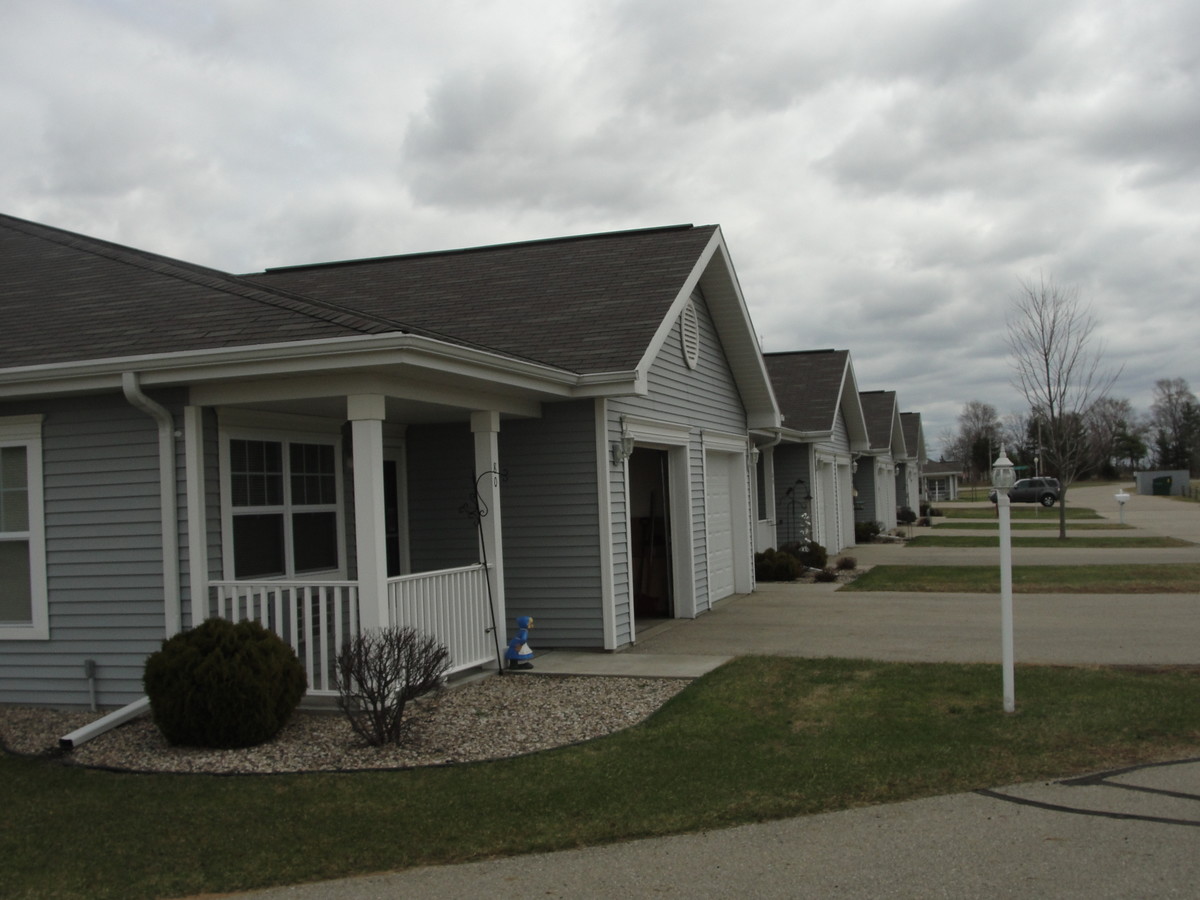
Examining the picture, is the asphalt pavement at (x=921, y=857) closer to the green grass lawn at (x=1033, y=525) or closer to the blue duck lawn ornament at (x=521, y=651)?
the blue duck lawn ornament at (x=521, y=651)

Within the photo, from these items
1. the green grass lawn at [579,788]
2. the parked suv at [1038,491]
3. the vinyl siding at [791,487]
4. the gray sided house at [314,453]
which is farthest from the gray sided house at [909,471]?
the green grass lawn at [579,788]

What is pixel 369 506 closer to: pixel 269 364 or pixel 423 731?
pixel 269 364

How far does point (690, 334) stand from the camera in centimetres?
1421

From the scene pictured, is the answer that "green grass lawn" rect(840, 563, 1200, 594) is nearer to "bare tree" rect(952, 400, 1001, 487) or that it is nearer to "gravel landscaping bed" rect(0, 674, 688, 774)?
"gravel landscaping bed" rect(0, 674, 688, 774)

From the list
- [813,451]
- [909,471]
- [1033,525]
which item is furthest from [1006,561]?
[909,471]

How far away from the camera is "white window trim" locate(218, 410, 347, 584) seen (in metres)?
9.27

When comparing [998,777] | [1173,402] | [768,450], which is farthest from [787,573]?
[1173,402]

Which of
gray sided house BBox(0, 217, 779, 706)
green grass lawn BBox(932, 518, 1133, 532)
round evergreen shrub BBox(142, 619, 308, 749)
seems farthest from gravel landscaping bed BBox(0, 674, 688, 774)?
green grass lawn BBox(932, 518, 1133, 532)

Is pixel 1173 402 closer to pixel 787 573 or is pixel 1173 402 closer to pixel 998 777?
pixel 787 573

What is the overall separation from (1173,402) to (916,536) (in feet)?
292

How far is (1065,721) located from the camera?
25.1 ft

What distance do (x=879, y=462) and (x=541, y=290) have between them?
23.6 metres

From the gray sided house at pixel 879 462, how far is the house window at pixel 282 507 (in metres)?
22.6

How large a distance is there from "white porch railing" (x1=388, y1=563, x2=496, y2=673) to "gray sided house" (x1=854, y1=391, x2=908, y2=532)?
22428 millimetres
